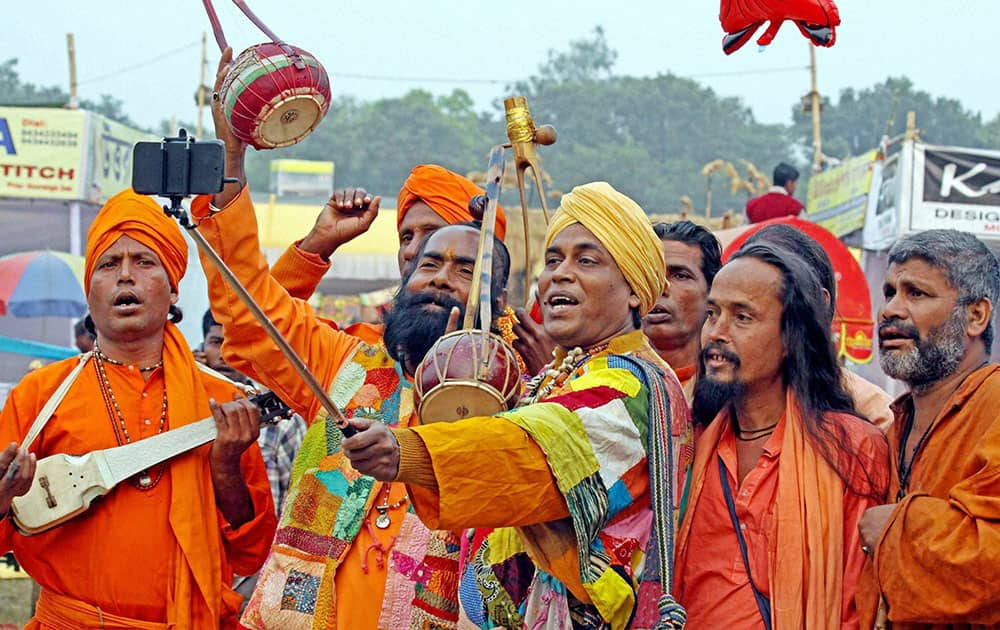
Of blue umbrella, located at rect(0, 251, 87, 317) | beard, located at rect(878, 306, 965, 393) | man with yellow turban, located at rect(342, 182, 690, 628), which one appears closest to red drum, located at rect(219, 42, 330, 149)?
man with yellow turban, located at rect(342, 182, 690, 628)

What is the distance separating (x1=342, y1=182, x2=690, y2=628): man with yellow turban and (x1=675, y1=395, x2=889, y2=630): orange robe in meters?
0.15

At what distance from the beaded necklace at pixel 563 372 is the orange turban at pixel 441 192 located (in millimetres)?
1561

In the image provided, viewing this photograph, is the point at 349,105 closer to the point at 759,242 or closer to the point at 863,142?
the point at 863,142

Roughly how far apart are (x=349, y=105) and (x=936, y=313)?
87995 mm

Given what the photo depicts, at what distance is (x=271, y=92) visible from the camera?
3.70 metres

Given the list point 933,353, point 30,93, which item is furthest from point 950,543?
point 30,93

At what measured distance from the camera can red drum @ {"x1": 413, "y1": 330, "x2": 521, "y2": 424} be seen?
313cm

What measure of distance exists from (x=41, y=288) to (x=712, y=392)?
45.2 ft

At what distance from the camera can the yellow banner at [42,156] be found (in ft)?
58.1

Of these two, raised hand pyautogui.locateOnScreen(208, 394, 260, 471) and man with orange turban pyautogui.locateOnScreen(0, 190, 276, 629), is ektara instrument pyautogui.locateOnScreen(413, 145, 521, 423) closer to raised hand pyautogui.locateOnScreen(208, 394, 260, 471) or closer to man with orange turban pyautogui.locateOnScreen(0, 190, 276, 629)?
raised hand pyautogui.locateOnScreen(208, 394, 260, 471)

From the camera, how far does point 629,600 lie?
3201mm

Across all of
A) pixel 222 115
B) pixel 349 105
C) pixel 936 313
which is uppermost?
pixel 349 105

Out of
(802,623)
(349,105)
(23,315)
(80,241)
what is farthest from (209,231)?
(349,105)

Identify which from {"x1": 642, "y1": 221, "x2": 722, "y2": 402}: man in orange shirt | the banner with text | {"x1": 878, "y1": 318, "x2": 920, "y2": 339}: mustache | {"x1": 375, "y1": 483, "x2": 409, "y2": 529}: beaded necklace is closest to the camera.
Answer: {"x1": 878, "y1": 318, "x2": 920, "y2": 339}: mustache
